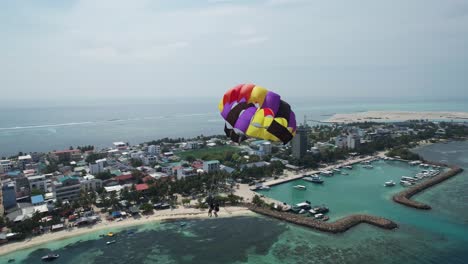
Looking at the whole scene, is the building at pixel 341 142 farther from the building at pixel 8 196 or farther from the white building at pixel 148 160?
the building at pixel 8 196

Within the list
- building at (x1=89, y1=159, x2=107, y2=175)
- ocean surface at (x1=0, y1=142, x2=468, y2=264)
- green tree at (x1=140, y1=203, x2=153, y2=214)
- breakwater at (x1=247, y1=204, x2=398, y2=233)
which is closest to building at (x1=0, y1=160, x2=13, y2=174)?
building at (x1=89, y1=159, x2=107, y2=175)

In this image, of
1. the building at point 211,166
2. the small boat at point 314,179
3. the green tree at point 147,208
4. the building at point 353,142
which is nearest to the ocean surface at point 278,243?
the green tree at point 147,208

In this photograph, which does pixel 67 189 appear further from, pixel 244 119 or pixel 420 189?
pixel 420 189

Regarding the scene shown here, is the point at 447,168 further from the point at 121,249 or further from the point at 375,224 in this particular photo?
the point at 121,249

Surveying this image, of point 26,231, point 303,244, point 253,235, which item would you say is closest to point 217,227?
point 253,235

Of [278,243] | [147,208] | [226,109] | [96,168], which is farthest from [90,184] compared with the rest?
[226,109]

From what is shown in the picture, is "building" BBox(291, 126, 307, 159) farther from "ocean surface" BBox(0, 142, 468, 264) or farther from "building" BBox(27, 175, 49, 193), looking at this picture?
"building" BBox(27, 175, 49, 193)

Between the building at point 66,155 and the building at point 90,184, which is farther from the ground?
the building at point 66,155
